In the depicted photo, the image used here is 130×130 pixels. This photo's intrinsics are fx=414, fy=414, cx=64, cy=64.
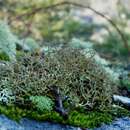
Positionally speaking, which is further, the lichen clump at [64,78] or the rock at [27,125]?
the lichen clump at [64,78]

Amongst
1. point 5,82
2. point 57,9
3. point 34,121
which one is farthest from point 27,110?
point 57,9

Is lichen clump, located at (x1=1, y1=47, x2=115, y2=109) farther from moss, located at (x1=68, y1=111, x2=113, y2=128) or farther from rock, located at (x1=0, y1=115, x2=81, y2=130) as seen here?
rock, located at (x1=0, y1=115, x2=81, y2=130)

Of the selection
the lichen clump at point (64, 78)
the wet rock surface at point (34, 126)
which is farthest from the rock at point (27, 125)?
the lichen clump at point (64, 78)

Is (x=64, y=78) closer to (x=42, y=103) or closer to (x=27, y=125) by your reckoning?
(x=42, y=103)

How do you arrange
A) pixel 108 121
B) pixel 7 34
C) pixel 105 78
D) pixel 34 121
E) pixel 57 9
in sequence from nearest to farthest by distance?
pixel 34 121, pixel 108 121, pixel 105 78, pixel 7 34, pixel 57 9

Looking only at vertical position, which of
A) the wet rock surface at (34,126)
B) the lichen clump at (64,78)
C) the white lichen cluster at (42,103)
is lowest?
the wet rock surface at (34,126)

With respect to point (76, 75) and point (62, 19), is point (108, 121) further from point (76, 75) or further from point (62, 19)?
point (62, 19)

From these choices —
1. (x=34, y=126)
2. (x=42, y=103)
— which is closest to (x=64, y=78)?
(x=42, y=103)

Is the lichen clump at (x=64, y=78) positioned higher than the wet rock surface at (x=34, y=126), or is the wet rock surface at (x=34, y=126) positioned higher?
the lichen clump at (x=64, y=78)

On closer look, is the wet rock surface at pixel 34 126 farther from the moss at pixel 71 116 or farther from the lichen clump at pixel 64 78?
the lichen clump at pixel 64 78
